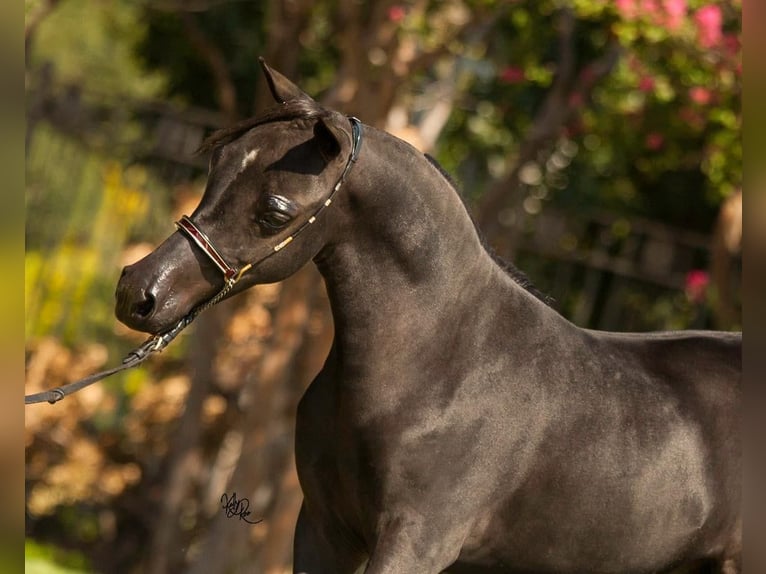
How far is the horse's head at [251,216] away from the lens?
8.70ft

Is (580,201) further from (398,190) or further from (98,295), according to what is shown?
(398,190)

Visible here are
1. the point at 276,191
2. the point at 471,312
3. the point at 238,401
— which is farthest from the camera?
the point at 238,401

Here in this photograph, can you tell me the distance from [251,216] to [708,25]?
515 centimetres

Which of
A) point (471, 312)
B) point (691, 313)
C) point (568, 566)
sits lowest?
point (691, 313)

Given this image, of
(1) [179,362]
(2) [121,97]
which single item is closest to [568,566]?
(1) [179,362]

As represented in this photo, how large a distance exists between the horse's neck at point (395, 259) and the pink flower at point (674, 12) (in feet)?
14.7

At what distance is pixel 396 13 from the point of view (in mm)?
6934

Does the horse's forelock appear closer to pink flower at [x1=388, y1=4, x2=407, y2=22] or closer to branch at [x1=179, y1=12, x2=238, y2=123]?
pink flower at [x1=388, y1=4, x2=407, y2=22]

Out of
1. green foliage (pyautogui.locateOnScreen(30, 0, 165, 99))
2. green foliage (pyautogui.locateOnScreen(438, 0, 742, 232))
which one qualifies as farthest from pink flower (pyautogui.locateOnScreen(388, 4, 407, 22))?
green foliage (pyautogui.locateOnScreen(30, 0, 165, 99))

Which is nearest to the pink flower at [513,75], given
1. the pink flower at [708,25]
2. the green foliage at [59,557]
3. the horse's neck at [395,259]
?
the pink flower at [708,25]

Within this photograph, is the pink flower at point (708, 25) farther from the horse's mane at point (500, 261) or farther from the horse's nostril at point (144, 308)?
the horse's nostril at point (144, 308)

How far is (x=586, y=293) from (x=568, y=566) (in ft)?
20.9

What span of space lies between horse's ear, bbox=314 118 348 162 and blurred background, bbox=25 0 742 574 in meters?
4.48

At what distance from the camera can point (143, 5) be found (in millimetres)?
9102
